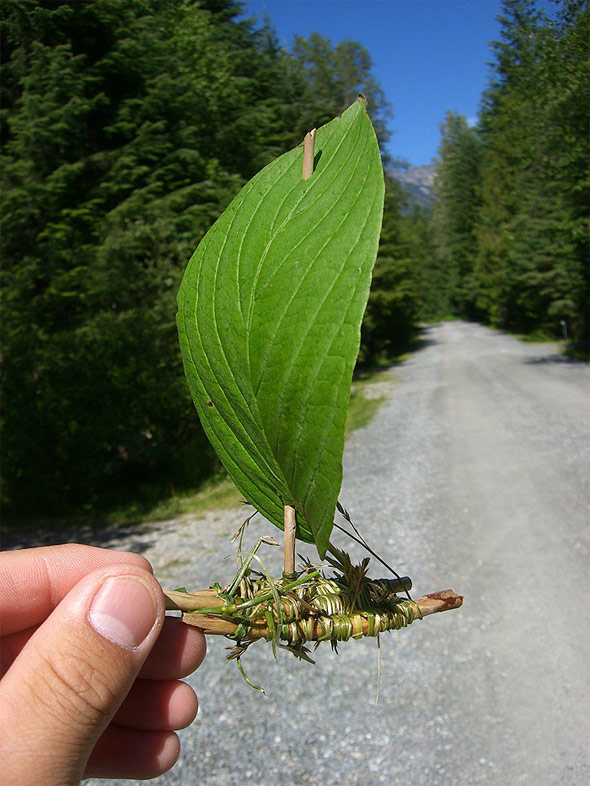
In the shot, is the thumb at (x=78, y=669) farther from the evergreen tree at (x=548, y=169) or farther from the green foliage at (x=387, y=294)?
the green foliage at (x=387, y=294)

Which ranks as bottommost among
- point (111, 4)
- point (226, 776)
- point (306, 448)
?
point (226, 776)

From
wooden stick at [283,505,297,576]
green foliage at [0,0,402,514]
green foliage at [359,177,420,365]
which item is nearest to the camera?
wooden stick at [283,505,297,576]

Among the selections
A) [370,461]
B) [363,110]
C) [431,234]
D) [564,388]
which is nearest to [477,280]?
[431,234]

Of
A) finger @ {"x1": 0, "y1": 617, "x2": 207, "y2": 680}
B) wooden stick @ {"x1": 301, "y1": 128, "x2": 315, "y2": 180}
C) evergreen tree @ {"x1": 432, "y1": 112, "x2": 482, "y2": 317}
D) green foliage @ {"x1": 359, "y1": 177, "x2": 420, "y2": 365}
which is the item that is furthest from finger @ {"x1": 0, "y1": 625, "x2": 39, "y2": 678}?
evergreen tree @ {"x1": 432, "y1": 112, "x2": 482, "y2": 317}

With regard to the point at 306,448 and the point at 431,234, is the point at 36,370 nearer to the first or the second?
the point at 306,448

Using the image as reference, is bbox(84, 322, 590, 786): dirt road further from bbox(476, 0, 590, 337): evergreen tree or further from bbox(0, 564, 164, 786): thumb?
bbox(476, 0, 590, 337): evergreen tree

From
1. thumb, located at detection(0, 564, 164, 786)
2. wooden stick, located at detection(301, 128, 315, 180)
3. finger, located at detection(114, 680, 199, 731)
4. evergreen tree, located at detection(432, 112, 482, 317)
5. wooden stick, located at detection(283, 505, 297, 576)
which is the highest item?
evergreen tree, located at detection(432, 112, 482, 317)

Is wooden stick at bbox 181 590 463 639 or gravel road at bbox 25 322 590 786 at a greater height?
wooden stick at bbox 181 590 463 639
